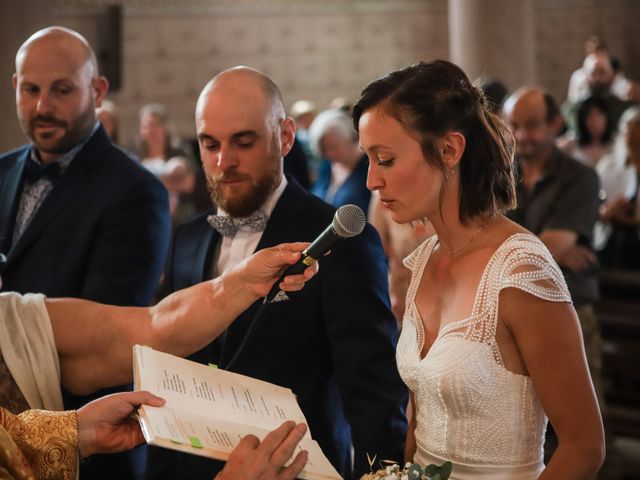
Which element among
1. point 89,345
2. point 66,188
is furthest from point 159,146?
point 89,345

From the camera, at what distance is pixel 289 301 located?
2.93m

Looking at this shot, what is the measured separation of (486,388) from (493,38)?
8.66 metres

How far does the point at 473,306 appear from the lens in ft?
8.04

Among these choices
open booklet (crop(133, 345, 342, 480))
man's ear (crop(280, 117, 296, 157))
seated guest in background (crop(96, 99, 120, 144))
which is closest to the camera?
open booklet (crop(133, 345, 342, 480))

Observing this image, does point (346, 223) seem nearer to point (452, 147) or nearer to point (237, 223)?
point (452, 147)

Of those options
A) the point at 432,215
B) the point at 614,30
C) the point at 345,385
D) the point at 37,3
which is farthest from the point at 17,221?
the point at 614,30

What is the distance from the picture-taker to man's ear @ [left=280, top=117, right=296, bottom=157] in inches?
127

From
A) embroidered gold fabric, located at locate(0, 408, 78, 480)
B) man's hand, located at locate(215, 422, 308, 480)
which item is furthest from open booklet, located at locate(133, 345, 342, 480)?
embroidered gold fabric, located at locate(0, 408, 78, 480)

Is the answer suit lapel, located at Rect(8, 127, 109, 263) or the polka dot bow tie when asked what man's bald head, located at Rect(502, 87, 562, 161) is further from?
the polka dot bow tie

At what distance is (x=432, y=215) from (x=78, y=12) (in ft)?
40.1

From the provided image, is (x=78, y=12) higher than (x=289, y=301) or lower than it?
higher

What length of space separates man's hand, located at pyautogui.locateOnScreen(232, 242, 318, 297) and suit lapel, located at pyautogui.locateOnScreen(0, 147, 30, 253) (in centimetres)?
143

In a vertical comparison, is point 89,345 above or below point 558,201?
above

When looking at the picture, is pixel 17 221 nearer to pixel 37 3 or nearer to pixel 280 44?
pixel 37 3
